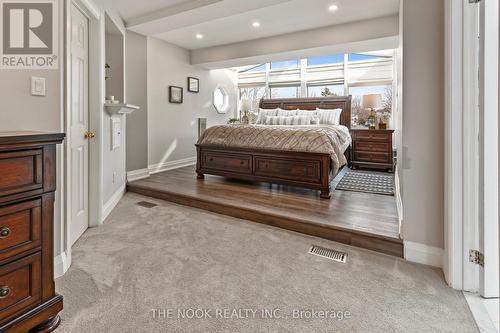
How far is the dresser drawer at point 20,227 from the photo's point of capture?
3.86 ft

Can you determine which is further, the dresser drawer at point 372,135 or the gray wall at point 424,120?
the dresser drawer at point 372,135

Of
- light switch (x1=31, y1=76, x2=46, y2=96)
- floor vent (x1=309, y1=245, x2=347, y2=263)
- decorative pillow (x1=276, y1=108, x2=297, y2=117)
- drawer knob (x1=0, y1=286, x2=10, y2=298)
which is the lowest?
floor vent (x1=309, y1=245, x2=347, y2=263)

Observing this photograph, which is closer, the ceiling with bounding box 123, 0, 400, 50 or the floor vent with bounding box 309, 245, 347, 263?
the floor vent with bounding box 309, 245, 347, 263

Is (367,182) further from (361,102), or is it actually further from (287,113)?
(361,102)

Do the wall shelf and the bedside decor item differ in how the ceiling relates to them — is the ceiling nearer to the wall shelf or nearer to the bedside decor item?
the wall shelf

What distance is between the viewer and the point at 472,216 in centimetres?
163

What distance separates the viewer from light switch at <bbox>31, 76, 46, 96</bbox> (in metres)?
1.68

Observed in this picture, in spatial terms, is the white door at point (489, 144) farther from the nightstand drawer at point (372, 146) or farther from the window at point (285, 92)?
the window at point (285, 92)

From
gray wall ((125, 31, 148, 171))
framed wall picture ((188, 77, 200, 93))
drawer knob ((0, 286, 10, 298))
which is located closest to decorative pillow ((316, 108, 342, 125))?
framed wall picture ((188, 77, 200, 93))

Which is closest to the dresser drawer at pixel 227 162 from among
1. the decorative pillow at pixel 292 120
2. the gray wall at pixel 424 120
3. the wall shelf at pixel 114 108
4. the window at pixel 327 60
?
the wall shelf at pixel 114 108

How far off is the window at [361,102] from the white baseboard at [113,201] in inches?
192

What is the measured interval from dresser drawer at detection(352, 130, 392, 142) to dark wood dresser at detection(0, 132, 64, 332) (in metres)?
5.14

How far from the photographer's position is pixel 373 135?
17.3 ft
